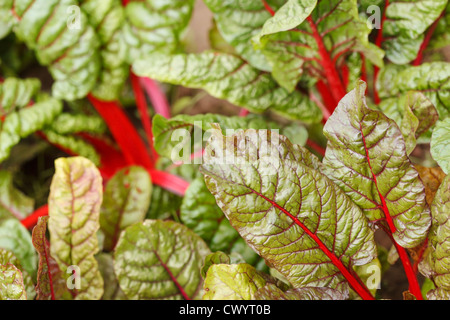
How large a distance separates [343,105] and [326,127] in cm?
5

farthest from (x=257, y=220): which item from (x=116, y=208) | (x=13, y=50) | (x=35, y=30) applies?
(x=13, y=50)

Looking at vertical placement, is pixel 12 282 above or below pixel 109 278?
above

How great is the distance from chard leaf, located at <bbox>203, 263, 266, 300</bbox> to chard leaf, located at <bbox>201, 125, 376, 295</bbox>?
2.2 inches

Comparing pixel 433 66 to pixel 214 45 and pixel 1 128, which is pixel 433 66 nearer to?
pixel 214 45

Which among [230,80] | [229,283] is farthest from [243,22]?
[229,283]

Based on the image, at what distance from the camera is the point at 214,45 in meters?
1.27

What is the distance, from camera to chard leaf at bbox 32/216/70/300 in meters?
0.82

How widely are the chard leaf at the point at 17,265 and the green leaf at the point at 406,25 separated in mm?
973

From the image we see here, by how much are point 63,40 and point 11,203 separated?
473mm

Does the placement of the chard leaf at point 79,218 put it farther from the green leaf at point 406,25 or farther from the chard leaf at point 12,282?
the green leaf at point 406,25

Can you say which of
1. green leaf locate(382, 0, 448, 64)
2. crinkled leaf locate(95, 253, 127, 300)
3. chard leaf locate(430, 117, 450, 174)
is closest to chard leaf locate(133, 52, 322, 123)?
green leaf locate(382, 0, 448, 64)

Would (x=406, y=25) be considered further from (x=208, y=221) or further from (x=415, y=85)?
(x=208, y=221)

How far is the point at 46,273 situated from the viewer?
35.3 inches

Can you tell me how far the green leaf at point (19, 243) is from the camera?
1006 mm
